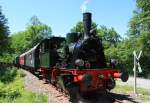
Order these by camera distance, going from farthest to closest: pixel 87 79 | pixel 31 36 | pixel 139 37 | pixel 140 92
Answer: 1. pixel 31 36
2. pixel 139 37
3. pixel 140 92
4. pixel 87 79

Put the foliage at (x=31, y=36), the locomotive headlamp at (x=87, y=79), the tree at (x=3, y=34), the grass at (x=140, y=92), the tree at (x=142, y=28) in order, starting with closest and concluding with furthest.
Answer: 1. the locomotive headlamp at (x=87, y=79)
2. the grass at (x=140, y=92)
3. the tree at (x=142, y=28)
4. the tree at (x=3, y=34)
5. the foliage at (x=31, y=36)

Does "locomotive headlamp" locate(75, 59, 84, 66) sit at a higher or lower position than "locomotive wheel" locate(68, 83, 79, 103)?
higher

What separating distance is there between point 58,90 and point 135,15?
34710mm

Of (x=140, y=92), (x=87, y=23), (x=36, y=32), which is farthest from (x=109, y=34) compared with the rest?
(x=87, y=23)

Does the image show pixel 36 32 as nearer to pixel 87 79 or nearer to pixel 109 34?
pixel 109 34

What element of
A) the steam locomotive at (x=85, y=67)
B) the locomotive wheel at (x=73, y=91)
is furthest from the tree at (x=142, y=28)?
the locomotive wheel at (x=73, y=91)

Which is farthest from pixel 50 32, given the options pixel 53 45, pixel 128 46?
pixel 53 45

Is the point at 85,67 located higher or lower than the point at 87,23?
lower

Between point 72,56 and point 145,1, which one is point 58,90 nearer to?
point 72,56

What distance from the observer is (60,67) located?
19.0 m

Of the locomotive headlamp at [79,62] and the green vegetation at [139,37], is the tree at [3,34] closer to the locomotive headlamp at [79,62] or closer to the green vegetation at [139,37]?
the green vegetation at [139,37]

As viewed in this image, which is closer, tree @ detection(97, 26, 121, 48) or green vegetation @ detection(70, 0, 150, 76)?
green vegetation @ detection(70, 0, 150, 76)

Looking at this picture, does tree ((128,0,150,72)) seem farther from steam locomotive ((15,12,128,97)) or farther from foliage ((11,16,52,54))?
foliage ((11,16,52,54))

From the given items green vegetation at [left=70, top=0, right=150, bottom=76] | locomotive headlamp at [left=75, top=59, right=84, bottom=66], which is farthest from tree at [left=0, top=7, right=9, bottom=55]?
locomotive headlamp at [left=75, top=59, right=84, bottom=66]
